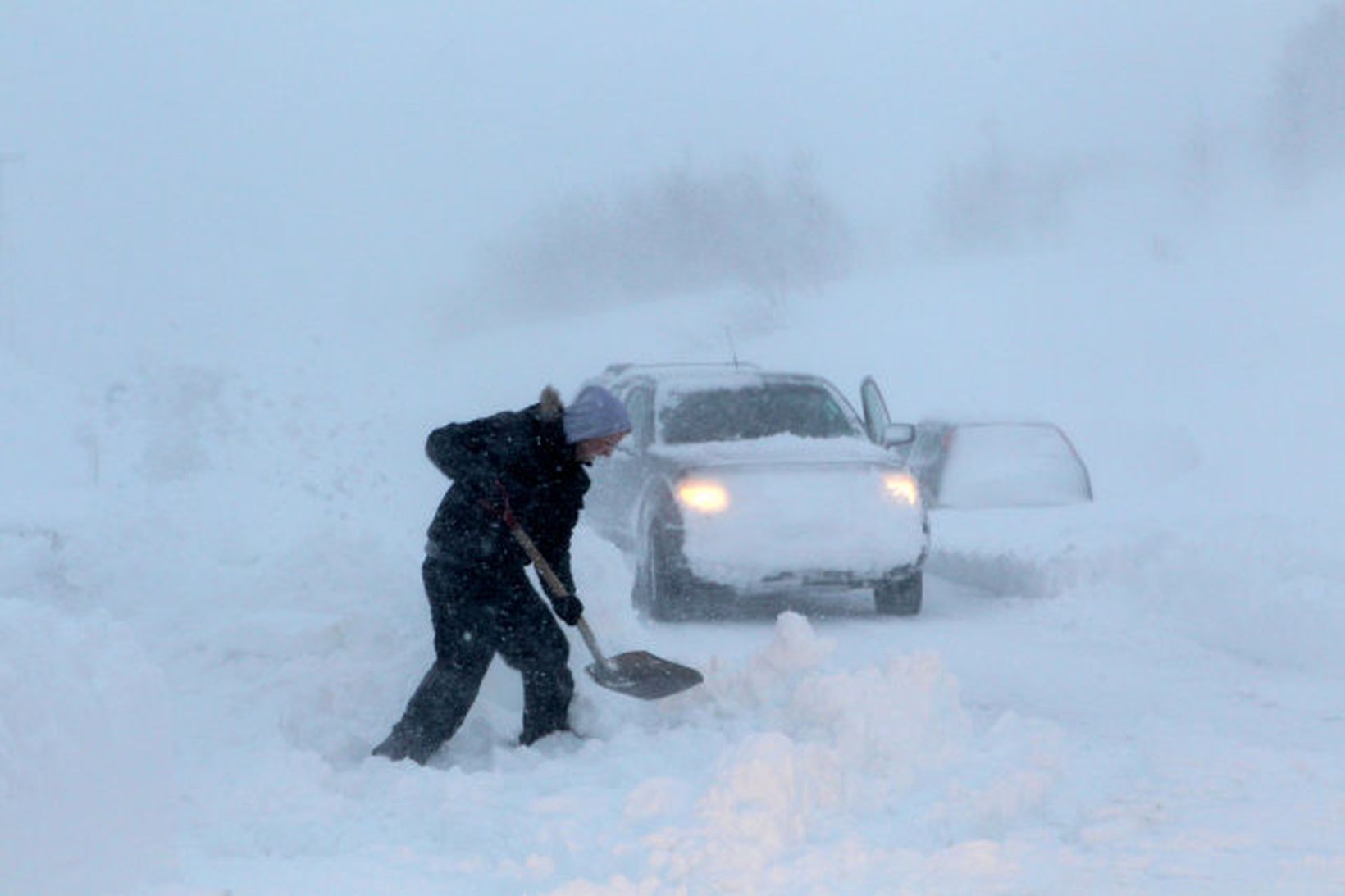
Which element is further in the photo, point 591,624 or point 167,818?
point 591,624

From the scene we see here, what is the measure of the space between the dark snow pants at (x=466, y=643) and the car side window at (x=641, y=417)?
5555mm

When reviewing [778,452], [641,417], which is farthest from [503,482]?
[641,417]

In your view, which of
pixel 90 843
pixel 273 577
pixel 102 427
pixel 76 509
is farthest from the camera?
pixel 102 427

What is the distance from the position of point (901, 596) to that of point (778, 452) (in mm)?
1225

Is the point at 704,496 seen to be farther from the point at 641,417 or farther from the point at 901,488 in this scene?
the point at 641,417

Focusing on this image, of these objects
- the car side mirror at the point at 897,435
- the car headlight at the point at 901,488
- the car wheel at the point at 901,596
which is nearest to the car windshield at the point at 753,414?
the car side mirror at the point at 897,435

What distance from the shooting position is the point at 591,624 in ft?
27.2

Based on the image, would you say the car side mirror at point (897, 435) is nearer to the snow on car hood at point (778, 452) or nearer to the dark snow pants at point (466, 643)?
the snow on car hood at point (778, 452)

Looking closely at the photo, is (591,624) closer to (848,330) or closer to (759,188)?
(848,330)

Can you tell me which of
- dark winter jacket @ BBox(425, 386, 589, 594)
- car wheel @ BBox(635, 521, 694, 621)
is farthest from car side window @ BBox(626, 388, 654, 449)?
dark winter jacket @ BBox(425, 386, 589, 594)

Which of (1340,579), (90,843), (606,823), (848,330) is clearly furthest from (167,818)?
(848,330)

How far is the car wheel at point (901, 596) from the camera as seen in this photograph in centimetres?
1172

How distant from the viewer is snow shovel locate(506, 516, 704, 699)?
6922mm

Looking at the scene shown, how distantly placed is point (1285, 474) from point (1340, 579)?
15681mm
